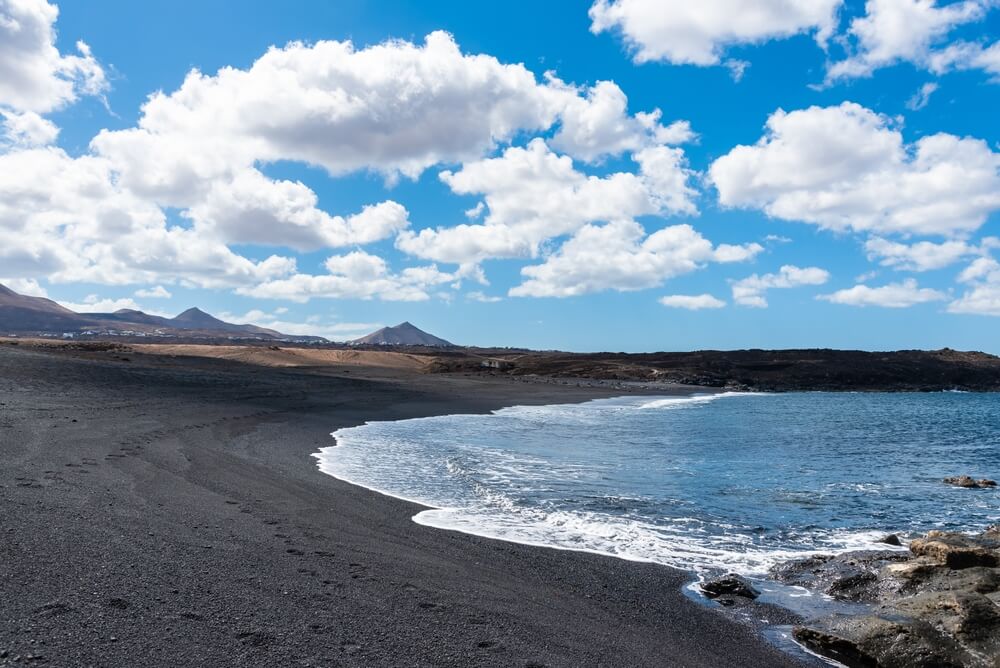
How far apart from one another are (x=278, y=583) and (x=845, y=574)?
7949 millimetres

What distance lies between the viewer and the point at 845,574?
29.9 ft

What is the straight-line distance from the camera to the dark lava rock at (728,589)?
26.9 ft

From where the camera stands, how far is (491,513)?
479 inches

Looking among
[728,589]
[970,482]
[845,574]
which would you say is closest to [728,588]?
[728,589]

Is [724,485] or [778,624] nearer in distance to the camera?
[778,624]

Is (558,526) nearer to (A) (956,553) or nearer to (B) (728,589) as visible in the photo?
(B) (728,589)

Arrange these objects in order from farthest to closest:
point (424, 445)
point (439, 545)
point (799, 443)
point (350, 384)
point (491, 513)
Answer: point (350, 384) < point (799, 443) < point (424, 445) < point (491, 513) < point (439, 545)

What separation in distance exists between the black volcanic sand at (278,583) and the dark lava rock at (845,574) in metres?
1.85

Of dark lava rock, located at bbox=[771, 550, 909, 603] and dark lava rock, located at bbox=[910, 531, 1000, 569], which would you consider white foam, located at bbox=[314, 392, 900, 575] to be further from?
dark lava rock, located at bbox=[910, 531, 1000, 569]

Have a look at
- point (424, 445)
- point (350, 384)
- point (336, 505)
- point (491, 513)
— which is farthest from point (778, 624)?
point (350, 384)

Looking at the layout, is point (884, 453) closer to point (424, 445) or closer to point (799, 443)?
point (799, 443)

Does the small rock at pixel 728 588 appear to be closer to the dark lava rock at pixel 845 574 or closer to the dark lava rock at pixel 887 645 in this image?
the dark lava rock at pixel 845 574

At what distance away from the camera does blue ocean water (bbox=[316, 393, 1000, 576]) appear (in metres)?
11.0

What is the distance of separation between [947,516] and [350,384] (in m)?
39.3
